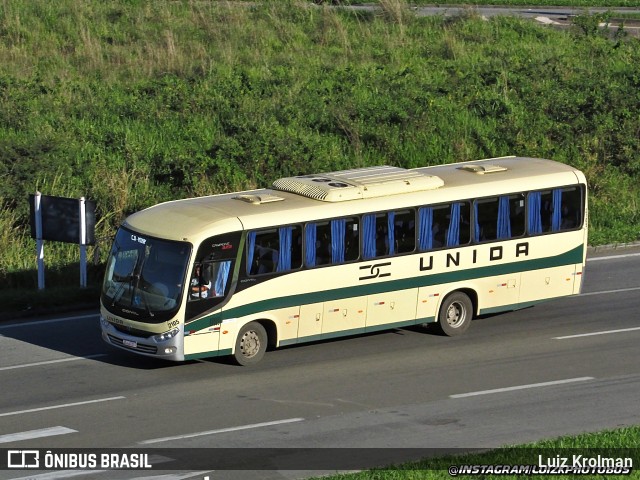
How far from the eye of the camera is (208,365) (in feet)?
64.8

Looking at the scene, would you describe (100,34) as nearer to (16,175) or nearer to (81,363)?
(16,175)

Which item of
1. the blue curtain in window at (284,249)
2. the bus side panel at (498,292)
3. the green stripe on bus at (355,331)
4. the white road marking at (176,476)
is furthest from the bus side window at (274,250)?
the white road marking at (176,476)

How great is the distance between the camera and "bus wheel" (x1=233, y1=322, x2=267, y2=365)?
19500mm

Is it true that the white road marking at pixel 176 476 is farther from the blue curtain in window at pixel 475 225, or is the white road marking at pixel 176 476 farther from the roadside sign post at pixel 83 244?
the roadside sign post at pixel 83 244

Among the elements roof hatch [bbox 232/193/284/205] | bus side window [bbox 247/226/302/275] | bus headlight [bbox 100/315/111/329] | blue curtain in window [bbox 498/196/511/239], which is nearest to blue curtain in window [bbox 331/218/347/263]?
bus side window [bbox 247/226/302/275]

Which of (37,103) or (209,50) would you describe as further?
(209,50)

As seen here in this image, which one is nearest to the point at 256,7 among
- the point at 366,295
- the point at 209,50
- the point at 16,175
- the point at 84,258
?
the point at 209,50

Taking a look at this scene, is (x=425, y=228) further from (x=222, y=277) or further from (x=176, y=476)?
(x=176, y=476)

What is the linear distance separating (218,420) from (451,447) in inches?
123

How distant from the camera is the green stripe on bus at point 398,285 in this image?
1941 cm

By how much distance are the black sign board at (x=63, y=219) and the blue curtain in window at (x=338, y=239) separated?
17.3 ft

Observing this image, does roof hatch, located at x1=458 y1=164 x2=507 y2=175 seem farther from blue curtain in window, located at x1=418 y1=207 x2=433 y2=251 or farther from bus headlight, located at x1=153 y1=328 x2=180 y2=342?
bus headlight, located at x1=153 y1=328 x2=180 y2=342

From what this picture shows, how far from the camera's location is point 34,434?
16.1m

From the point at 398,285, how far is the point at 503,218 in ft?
7.78
